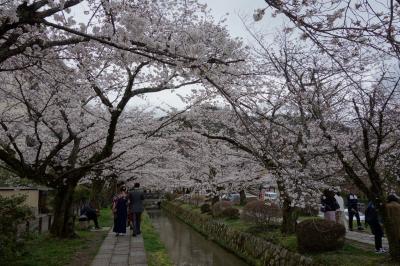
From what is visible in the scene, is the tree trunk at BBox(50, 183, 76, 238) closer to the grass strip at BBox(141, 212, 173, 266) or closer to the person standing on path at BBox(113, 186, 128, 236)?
the person standing on path at BBox(113, 186, 128, 236)

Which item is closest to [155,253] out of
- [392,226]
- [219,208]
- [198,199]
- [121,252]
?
[121,252]

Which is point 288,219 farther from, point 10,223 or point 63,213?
point 10,223

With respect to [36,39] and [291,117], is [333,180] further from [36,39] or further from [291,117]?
[36,39]

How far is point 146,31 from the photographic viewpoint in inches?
202

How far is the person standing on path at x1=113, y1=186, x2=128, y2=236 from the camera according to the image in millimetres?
12328

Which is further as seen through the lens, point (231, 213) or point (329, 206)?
point (231, 213)

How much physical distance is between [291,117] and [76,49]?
248 inches

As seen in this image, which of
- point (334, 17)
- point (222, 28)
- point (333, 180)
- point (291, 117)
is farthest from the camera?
point (291, 117)

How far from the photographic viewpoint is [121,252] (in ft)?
Result: 31.3

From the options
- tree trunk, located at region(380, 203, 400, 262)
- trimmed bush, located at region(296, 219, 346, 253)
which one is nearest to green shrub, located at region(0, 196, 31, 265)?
trimmed bush, located at region(296, 219, 346, 253)

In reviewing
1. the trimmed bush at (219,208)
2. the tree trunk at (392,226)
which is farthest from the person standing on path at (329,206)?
the trimmed bush at (219,208)

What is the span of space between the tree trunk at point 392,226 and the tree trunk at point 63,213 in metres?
7.53

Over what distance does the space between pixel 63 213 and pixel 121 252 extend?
2688 millimetres

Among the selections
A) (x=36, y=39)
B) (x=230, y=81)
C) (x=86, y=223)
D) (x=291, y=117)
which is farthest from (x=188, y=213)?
(x=36, y=39)
